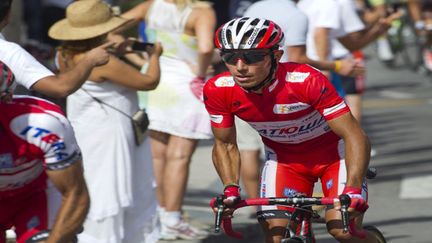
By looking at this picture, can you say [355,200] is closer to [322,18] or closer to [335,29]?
[322,18]

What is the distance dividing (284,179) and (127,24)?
1948 millimetres

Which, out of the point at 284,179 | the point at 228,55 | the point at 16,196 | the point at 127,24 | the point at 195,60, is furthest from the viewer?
the point at 195,60

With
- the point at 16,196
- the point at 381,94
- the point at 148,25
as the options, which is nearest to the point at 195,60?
the point at 148,25

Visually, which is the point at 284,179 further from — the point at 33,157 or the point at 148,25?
the point at 148,25

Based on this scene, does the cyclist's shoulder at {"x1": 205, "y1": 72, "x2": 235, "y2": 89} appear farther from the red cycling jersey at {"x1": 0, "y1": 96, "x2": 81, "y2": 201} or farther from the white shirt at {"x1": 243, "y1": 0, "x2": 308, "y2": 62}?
the white shirt at {"x1": 243, "y1": 0, "x2": 308, "y2": 62}

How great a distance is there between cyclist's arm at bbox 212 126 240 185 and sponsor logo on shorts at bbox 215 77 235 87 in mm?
231

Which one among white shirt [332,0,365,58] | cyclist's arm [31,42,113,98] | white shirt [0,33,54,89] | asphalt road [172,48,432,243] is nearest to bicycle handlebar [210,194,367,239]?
cyclist's arm [31,42,113,98]

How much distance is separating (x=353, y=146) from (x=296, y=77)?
18.6 inches

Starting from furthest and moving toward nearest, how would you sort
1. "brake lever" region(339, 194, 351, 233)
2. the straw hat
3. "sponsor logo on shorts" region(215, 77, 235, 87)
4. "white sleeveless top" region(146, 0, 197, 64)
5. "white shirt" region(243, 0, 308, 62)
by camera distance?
"white sleeveless top" region(146, 0, 197, 64) < "white shirt" region(243, 0, 308, 62) < the straw hat < "sponsor logo on shorts" region(215, 77, 235, 87) < "brake lever" region(339, 194, 351, 233)

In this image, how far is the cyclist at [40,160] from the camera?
5250 mm

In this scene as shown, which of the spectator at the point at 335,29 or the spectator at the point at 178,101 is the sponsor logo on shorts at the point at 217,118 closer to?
the spectator at the point at 178,101

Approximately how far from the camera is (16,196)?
5609mm

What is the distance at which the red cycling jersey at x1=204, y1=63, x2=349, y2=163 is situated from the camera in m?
6.29

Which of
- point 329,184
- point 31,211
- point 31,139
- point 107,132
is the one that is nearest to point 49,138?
point 31,139
